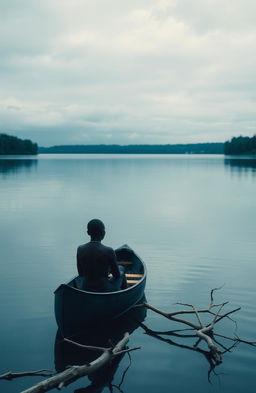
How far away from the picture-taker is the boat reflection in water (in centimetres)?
855

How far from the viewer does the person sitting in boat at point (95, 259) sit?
10055mm

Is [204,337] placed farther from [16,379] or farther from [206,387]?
[16,379]

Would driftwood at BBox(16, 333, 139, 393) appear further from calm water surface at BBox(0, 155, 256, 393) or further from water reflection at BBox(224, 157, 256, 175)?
water reflection at BBox(224, 157, 256, 175)

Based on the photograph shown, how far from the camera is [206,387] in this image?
8438 millimetres

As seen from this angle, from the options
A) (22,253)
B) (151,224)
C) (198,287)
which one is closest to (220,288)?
(198,287)

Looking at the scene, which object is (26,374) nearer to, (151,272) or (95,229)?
(95,229)

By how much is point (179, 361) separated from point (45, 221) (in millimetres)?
20349

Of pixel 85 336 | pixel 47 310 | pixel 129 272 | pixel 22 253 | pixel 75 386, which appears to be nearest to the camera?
pixel 75 386

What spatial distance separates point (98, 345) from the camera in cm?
1022

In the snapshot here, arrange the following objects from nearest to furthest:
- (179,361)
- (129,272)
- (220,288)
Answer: (179,361), (220,288), (129,272)

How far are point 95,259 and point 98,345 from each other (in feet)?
6.75

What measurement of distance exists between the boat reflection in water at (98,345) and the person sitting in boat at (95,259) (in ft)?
3.84

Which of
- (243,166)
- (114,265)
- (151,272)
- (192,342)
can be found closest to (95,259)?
(114,265)

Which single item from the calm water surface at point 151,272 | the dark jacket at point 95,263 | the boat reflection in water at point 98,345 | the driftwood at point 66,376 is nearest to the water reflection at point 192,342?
the calm water surface at point 151,272
